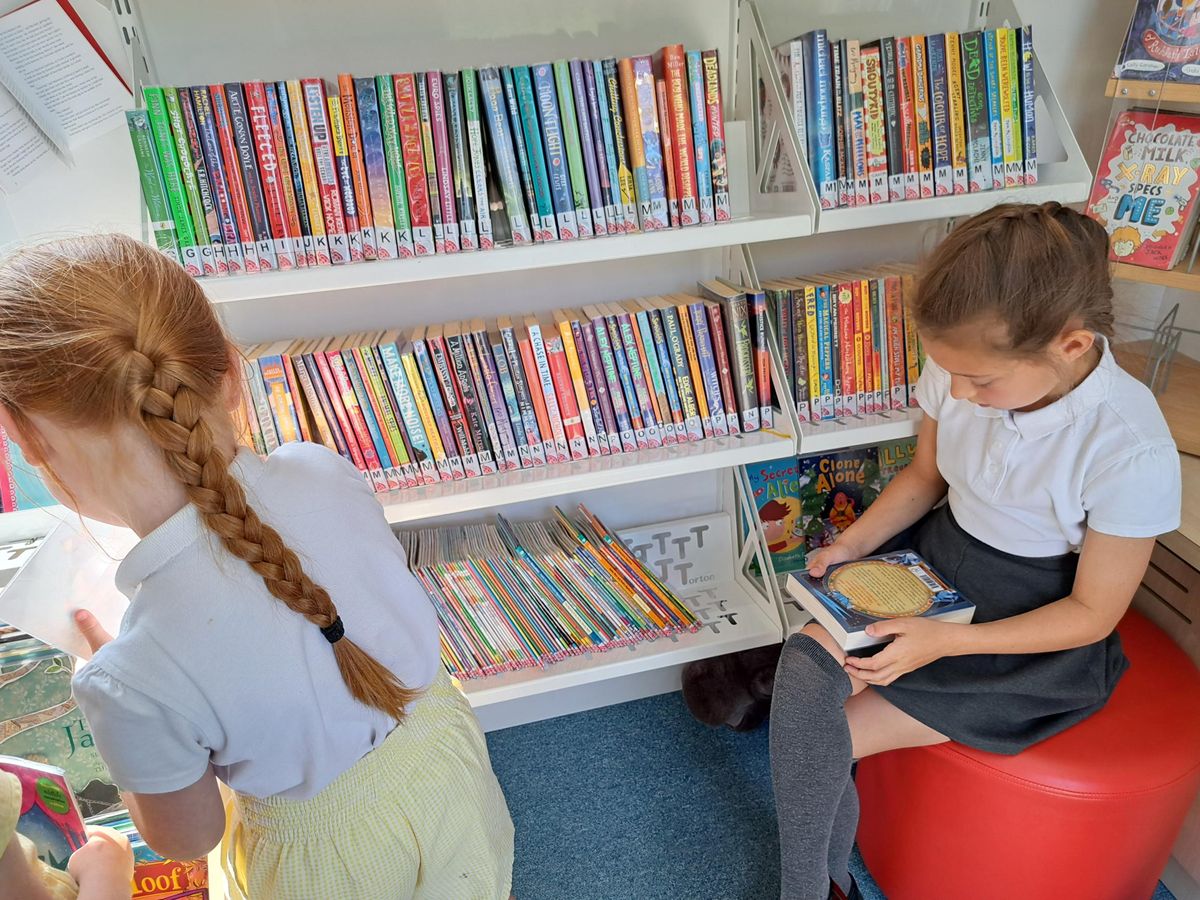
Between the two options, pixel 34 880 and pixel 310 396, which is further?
pixel 310 396

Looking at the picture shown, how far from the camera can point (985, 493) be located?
1.23 meters

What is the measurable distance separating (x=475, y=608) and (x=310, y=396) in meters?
0.52

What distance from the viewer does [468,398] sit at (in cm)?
138

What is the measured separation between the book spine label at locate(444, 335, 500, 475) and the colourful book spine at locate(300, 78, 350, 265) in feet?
0.73

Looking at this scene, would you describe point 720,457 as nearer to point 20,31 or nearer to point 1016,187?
point 1016,187

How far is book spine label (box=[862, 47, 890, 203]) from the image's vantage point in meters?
1.33

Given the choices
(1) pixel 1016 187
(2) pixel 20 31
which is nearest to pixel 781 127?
(1) pixel 1016 187

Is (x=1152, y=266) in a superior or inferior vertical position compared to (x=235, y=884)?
superior

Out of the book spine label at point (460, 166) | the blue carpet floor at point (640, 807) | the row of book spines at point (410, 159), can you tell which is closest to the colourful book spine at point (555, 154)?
the row of book spines at point (410, 159)

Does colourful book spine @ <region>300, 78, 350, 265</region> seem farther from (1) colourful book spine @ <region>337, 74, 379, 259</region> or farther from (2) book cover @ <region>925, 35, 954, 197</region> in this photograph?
(2) book cover @ <region>925, 35, 954, 197</region>

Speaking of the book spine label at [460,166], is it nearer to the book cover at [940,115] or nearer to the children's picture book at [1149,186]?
the book cover at [940,115]

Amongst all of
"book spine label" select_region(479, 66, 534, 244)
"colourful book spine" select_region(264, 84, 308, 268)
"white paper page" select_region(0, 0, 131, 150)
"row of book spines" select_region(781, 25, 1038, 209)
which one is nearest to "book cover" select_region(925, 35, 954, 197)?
"row of book spines" select_region(781, 25, 1038, 209)

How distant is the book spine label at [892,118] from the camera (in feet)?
4.37

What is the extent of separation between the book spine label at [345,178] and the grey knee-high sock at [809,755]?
3.12 feet
